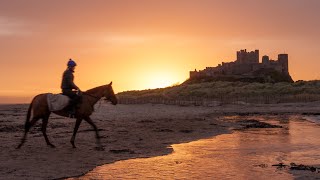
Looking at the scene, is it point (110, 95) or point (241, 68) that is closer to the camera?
point (110, 95)

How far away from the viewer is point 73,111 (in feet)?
54.9

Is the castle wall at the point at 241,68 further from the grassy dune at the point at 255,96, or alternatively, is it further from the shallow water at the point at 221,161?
the shallow water at the point at 221,161

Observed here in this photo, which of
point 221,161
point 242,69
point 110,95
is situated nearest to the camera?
point 221,161

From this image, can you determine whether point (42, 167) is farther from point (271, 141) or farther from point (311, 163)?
point (271, 141)

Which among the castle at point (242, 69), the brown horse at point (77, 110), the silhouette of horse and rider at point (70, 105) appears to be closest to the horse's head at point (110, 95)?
the brown horse at point (77, 110)

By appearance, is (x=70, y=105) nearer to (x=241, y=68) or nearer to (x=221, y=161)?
(x=221, y=161)

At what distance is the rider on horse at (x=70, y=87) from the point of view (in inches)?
651

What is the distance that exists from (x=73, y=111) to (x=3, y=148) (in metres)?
2.81

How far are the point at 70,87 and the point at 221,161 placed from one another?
6.33 metres

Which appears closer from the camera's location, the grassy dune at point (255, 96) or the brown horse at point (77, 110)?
the brown horse at point (77, 110)

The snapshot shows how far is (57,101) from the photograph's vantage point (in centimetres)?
1642

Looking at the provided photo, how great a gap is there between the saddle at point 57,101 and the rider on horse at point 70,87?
8.2 inches

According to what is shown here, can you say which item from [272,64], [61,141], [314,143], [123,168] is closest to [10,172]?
[123,168]

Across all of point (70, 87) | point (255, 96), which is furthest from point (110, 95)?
point (255, 96)
